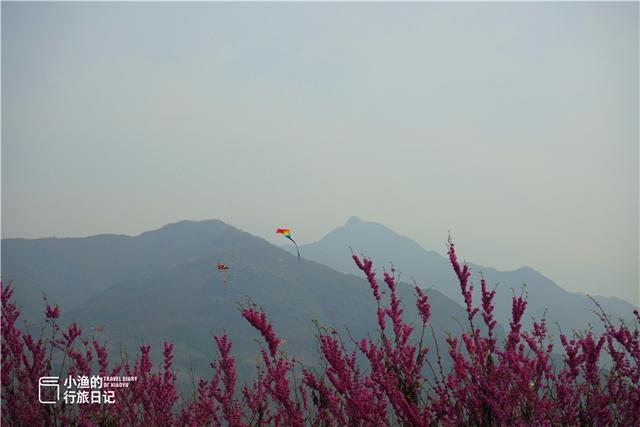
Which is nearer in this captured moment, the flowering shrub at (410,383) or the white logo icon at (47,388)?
the flowering shrub at (410,383)

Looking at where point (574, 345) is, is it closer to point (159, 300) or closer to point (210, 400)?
point (210, 400)

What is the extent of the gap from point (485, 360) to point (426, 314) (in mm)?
935

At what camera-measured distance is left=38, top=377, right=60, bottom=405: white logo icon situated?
217 inches

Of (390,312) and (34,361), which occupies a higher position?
(390,312)

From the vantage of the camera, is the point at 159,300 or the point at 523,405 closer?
the point at 523,405

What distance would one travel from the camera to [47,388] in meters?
5.71

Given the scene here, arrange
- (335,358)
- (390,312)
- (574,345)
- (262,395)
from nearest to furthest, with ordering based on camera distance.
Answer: (335,358) < (390,312) < (574,345) < (262,395)

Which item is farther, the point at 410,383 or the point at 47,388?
the point at 47,388

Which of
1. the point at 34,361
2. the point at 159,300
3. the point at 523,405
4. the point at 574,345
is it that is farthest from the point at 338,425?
the point at 159,300

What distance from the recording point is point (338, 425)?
4.30 m

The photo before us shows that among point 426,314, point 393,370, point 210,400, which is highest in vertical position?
point 426,314

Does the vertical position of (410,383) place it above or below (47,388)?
above

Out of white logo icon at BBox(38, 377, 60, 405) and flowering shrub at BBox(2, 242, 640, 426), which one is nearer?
flowering shrub at BBox(2, 242, 640, 426)

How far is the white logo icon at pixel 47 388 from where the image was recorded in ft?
18.1
